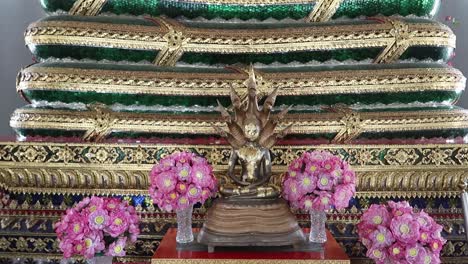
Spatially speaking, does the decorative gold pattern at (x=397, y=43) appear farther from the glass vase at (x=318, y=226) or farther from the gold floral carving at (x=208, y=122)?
the glass vase at (x=318, y=226)

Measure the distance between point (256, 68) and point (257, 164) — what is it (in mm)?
800

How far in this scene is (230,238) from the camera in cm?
224

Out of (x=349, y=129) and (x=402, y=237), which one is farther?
(x=349, y=129)

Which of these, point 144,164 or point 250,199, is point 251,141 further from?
point 144,164

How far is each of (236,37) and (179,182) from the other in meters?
1.07

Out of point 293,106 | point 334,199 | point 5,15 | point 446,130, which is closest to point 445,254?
point 446,130

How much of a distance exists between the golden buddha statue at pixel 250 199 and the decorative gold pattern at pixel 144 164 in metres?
0.29

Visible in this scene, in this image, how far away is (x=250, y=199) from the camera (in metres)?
2.32

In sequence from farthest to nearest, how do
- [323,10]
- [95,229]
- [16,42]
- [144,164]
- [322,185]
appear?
1. [16,42]
2. [323,10]
3. [144,164]
4. [322,185]
5. [95,229]

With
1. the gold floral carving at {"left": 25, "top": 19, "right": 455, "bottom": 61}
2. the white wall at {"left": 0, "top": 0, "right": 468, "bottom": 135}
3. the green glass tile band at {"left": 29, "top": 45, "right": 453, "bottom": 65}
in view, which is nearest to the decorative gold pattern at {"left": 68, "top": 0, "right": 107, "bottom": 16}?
Answer: the gold floral carving at {"left": 25, "top": 19, "right": 455, "bottom": 61}

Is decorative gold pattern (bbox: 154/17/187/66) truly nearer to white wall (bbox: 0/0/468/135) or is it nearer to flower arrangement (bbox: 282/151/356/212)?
flower arrangement (bbox: 282/151/356/212)

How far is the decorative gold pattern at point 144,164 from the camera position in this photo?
8.73ft

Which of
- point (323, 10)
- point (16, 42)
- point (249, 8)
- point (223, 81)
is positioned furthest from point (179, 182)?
point (16, 42)

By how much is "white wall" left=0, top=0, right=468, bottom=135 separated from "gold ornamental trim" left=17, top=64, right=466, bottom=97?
1.20 metres
